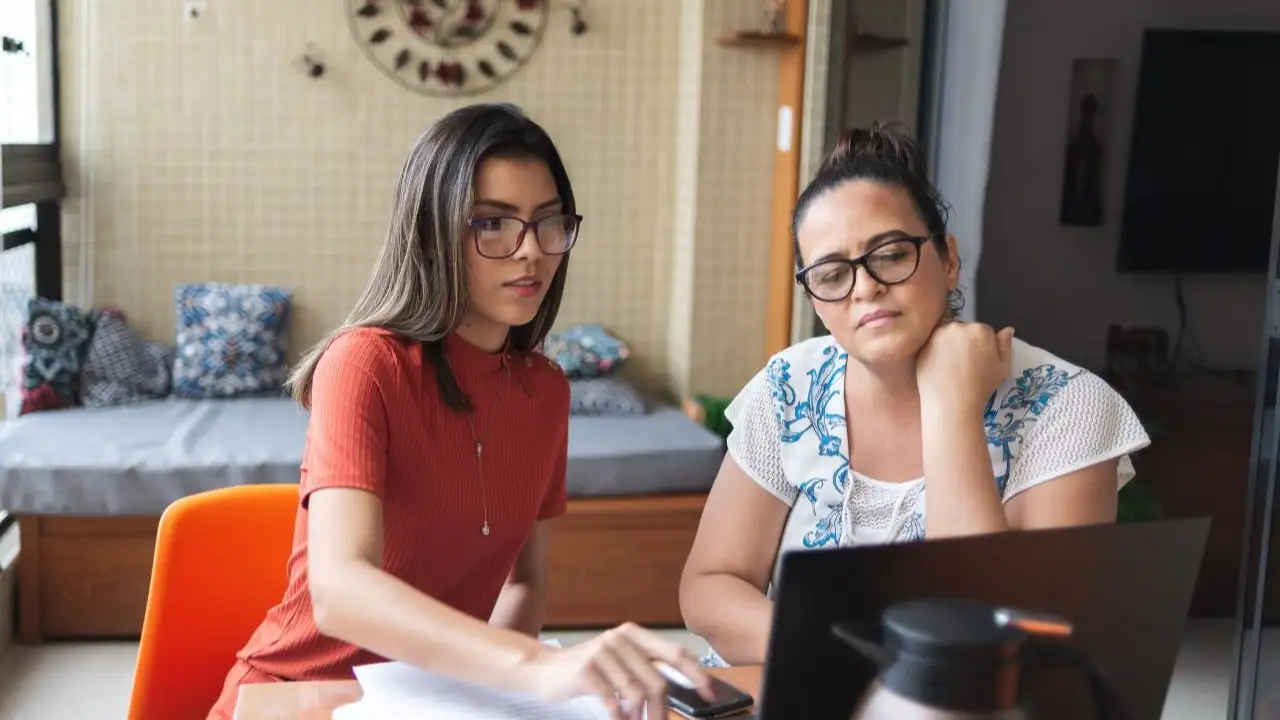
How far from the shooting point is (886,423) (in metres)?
1.78

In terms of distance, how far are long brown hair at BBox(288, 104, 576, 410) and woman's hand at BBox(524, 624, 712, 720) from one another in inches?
22.0

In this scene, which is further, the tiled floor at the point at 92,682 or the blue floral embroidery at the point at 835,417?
the tiled floor at the point at 92,682

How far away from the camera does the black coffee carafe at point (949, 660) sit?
882 millimetres

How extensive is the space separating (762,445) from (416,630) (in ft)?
2.20

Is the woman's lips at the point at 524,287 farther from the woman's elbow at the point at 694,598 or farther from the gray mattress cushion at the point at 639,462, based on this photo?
the gray mattress cushion at the point at 639,462

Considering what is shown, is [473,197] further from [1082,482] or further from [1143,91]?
[1143,91]

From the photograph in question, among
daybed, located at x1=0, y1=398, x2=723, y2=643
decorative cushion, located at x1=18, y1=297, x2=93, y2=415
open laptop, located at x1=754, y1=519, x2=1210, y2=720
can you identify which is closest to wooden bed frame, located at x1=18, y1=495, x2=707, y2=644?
daybed, located at x1=0, y1=398, x2=723, y2=643

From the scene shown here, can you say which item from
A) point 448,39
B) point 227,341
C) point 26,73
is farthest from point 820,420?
point 26,73

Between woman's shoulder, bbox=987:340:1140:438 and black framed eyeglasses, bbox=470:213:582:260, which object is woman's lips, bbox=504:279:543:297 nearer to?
black framed eyeglasses, bbox=470:213:582:260

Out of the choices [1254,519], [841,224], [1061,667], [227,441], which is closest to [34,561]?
[227,441]

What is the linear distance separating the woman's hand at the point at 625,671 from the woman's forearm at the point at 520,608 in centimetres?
65

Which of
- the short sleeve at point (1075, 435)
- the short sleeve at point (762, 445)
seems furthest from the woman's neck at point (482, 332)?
the short sleeve at point (1075, 435)

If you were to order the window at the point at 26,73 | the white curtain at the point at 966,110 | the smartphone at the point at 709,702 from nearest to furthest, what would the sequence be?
the smartphone at the point at 709,702 < the white curtain at the point at 966,110 < the window at the point at 26,73

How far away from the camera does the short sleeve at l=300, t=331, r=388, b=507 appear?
1505 millimetres
